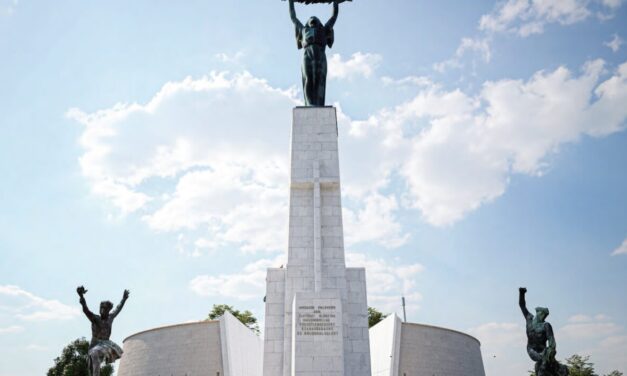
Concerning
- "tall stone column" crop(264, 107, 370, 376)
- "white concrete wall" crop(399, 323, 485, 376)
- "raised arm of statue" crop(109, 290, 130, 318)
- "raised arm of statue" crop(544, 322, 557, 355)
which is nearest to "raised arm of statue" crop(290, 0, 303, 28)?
"tall stone column" crop(264, 107, 370, 376)

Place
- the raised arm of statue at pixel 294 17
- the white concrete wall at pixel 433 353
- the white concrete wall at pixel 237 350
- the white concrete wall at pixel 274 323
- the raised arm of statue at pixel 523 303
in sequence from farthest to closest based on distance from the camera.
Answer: the white concrete wall at pixel 433 353, the white concrete wall at pixel 237 350, the raised arm of statue at pixel 294 17, the white concrete wall at pixel 274 323, the raised arm of statue at pixel 523 303

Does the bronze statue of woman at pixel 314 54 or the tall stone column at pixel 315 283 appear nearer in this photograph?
the tall stone column at pixel 315 283

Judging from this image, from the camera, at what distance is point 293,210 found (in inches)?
577

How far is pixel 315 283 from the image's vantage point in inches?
537

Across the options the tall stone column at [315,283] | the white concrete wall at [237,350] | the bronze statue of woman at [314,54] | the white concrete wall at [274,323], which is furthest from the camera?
the white concrete wall at [237,350]

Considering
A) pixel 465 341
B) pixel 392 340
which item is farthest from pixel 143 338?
pixel 465 341

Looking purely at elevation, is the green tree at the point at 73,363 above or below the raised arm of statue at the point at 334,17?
below

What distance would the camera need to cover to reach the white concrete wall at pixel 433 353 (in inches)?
971

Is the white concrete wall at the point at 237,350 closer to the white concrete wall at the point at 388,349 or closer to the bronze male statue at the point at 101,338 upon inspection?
the white concrete wall at the point at 388,349

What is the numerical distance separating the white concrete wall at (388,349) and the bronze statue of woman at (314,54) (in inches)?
518

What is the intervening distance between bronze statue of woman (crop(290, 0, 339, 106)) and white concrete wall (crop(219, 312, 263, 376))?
12650mm

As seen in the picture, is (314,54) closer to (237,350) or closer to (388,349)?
(388,349)

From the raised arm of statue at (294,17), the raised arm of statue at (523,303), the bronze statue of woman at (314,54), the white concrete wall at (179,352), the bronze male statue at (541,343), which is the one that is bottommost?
the bronze male statue at (541,343)

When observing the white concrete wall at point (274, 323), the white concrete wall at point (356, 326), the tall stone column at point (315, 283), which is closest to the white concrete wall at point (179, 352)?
the white concrete wall at point (274, 323)
